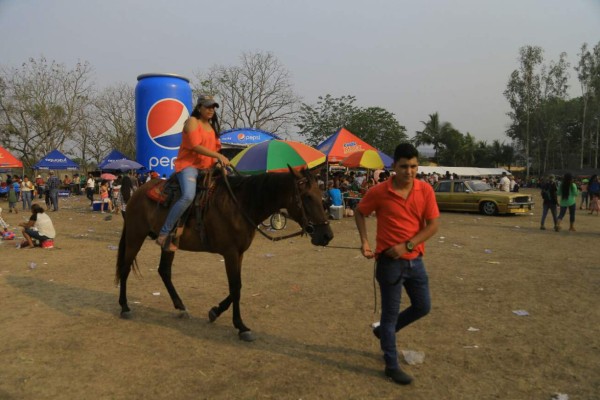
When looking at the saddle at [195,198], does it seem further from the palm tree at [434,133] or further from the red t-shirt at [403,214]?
the palm tree at [434,133]

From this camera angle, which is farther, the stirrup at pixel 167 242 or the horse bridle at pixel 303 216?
the stirrup at pixel 167 242

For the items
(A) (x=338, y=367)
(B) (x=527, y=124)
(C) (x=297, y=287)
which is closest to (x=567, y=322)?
(A) (x=338, y=367)

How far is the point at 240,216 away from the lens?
173 inches

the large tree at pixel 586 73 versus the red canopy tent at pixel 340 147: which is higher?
the large tree at pixel 586 73

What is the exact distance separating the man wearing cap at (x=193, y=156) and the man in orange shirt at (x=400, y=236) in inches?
80.7

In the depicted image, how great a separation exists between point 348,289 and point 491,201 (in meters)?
13.1

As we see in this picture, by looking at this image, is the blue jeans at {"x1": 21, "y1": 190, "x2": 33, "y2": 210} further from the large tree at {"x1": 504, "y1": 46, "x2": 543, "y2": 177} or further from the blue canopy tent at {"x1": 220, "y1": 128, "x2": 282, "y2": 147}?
the large tree at {"x1": 504, "y1": 46, "x2": 543, "y2": 177}

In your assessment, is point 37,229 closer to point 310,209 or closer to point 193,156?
point 193,156

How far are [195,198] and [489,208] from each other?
50.5 ft

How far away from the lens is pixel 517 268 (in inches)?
290

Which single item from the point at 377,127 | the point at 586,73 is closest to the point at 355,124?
the point at 377,127

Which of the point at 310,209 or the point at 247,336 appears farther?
the point at 247,336

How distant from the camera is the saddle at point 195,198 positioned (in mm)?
4578

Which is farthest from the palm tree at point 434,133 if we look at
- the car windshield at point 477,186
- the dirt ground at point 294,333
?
the dirt ground at point 294,333
